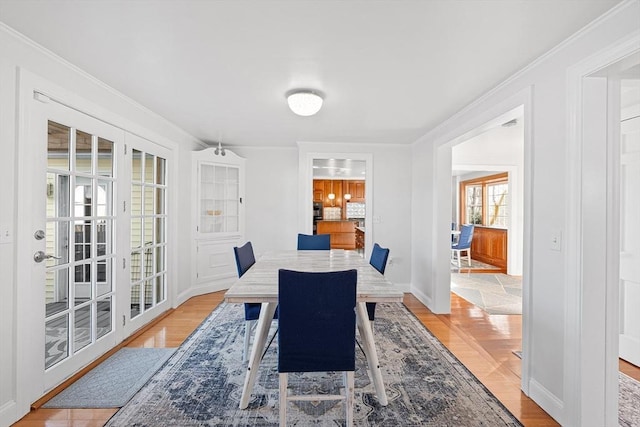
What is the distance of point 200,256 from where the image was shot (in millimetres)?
4453

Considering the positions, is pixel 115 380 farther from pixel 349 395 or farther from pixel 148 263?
pixel 349 395

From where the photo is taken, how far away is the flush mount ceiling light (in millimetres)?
2527

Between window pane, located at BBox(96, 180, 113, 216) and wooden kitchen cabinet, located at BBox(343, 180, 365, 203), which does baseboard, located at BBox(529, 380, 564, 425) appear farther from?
wooden kitchen cabinet, located at BBox(343, 180, 365, 203)

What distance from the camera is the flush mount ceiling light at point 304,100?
253 centimetres

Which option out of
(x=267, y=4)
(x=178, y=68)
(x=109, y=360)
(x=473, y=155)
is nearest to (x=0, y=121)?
(x=178, y=68)

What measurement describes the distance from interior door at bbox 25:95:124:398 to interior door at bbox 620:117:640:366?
Result: 4.19 m

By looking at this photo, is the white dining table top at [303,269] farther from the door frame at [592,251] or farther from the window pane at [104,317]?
the window pane at [104,317]

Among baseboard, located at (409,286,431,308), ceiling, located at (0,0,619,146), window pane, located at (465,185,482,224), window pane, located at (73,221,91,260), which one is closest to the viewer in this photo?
ceiling, located at (0,0,619,146)

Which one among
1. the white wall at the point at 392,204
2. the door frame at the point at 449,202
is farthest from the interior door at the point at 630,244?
the white wall at the point at 392,204

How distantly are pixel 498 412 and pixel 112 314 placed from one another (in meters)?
3.04

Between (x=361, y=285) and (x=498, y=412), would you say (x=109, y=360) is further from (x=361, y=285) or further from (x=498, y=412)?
(x=498, y=412)

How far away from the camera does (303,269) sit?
95.3 inches

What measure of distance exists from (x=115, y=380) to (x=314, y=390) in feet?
4.70

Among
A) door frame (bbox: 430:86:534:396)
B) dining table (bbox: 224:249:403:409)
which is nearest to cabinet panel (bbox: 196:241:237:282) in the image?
dining table (bbox: 224:249:403:409)
